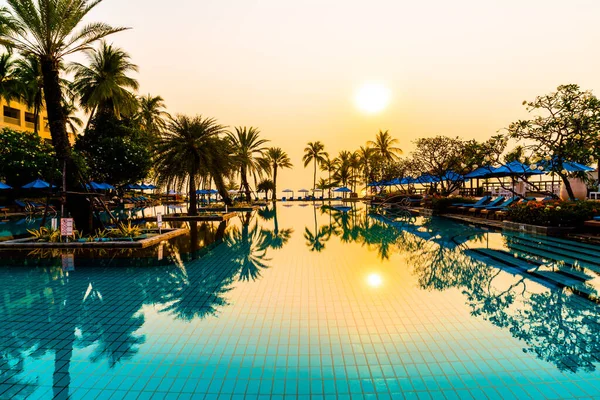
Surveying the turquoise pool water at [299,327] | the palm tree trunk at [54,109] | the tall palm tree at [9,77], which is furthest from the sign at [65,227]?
the tall palm tree at [9,77]

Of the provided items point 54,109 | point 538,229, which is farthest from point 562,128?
point 54,109

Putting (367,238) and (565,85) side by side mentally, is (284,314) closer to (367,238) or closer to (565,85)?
(367,238)

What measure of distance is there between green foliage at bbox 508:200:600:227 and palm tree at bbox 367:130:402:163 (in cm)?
3918

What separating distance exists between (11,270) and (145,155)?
24.8m

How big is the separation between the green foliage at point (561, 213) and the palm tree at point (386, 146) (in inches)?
1543

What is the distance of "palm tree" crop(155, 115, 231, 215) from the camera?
64.7 ft

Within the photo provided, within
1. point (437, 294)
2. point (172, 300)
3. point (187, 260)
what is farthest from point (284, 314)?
point (187, 260)

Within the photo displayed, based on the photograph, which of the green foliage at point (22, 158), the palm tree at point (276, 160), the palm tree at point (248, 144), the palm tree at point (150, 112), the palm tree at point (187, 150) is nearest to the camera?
the palm tree at point (187, 150)

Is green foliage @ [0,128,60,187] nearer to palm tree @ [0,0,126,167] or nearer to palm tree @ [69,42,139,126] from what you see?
palm tree @ [69,42,139,126]

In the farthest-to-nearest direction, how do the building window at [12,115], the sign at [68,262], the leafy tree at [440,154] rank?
the building window at [12,115] < the leafy tree at [440,154] < the sign at [68,262]

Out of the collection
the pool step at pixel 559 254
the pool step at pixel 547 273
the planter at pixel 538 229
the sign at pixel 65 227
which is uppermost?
the sign at pixel 65 227

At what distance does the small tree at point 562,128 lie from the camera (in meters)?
12.3

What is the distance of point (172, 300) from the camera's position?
233 inches

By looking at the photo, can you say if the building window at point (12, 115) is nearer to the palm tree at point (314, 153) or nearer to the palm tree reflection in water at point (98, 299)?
the palm tree reflection in water at point (98, 299)
